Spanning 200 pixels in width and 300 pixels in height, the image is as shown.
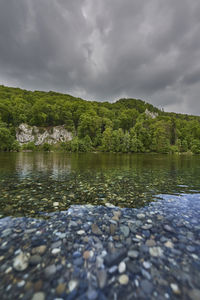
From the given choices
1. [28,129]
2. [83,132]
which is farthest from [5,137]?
[83,132]

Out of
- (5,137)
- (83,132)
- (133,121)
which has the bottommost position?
(5,137)

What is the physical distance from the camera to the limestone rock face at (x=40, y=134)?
3984 inches

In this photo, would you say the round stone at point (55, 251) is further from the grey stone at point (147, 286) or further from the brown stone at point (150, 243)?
the brown stone at point (150, 243)

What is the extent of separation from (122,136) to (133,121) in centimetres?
4932

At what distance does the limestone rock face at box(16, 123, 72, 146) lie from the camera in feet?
332

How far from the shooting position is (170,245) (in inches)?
119

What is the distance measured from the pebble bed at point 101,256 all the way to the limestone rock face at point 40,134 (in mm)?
109069

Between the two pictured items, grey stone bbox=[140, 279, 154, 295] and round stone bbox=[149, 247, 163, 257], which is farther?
round stone bbox=[149, 247, 163, 257]

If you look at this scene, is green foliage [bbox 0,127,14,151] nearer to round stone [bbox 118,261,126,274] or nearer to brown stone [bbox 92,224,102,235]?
brown stone [bbox 92,224,102,235]

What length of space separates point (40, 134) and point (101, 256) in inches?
4572

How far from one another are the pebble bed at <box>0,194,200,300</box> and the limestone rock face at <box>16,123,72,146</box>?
109m

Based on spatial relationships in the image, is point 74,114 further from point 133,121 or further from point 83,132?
point 133,121

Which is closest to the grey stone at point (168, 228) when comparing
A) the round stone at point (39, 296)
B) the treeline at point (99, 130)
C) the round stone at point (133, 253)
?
the round stone at point (133, 253)

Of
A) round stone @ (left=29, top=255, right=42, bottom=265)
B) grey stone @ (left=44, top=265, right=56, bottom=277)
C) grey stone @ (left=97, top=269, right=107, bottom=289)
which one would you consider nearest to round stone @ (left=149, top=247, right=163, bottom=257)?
grey stone @ (left=97, top=269, right=107, bottom=289)
